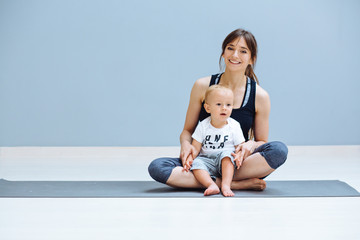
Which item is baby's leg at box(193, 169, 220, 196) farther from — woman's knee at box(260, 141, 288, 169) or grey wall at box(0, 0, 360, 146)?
grey wall at box(0, 0, 360, 146)

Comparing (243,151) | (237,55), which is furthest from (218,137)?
(237,55)

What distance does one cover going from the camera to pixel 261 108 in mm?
2338

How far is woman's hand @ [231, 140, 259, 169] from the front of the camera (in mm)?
2129

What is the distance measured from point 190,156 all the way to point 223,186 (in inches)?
8.6

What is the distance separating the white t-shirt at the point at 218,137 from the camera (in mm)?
2211

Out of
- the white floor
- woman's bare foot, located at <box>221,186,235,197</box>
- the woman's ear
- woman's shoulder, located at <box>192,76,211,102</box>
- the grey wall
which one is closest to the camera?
the white floor

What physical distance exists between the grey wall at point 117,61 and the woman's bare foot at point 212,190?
5.81 ft

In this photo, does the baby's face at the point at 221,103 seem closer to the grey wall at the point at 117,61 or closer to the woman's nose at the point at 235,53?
the woman's nose at the point at 235,53

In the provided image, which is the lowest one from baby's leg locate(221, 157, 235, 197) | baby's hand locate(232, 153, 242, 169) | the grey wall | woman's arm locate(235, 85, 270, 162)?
baby's leg locate(221, 157, 235, 197)

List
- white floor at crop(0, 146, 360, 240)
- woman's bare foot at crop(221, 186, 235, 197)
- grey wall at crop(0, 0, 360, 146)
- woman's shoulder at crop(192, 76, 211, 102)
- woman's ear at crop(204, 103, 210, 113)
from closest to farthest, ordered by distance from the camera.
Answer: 1. white floor at crop(0, 146, 360, 240)
2. woman's bare foot at crop(221, 186, 235, 197)
3. woman's ear at crop(204, 103, 210, 113)
4. woman's shoulder at crop(192, 76, 211, 102)
5. grey wall at crop(0, 0, 360, 146)

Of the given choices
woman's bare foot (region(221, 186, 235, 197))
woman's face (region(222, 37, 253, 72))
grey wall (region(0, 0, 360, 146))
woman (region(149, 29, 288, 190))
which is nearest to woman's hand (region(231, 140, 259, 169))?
woman (region(149, 29, 288, 190))
